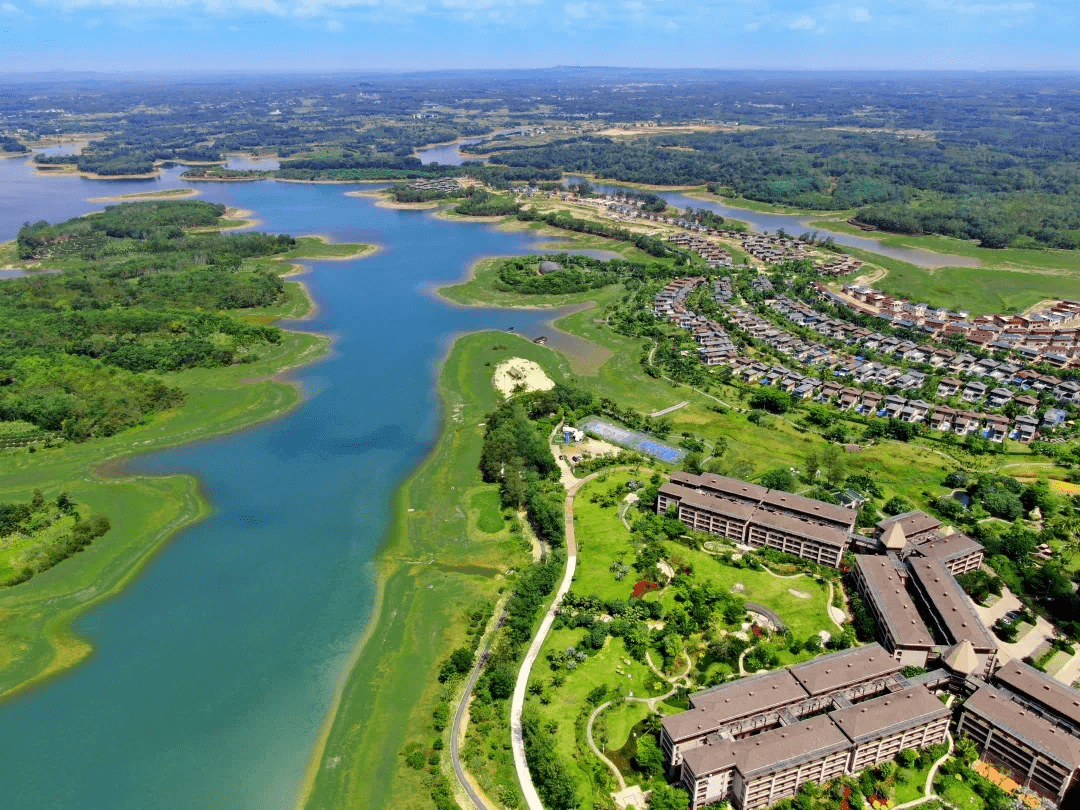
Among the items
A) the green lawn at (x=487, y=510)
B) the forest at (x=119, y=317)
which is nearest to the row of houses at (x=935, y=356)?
the green lawn at (x=487, y=510)

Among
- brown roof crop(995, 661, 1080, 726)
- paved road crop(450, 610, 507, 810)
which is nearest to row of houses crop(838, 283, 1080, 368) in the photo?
brown roof crop(995, 661, 1080, 726)

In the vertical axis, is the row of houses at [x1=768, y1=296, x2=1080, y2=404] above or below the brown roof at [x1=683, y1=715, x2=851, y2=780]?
above

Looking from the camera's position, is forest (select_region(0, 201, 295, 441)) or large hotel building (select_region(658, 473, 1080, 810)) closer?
large hotel building (select_region(658, 473, 1080, 810))

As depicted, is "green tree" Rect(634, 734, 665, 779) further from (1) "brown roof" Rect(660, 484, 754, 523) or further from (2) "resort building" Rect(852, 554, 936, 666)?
(1) "brown roof" Rect(660, 484, 754, 523)

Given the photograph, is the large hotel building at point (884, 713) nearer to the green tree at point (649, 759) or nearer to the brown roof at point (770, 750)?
the brown roof at point (770, 750)

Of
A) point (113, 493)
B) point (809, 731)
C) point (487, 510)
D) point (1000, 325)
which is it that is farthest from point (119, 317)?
point (1000, 325)

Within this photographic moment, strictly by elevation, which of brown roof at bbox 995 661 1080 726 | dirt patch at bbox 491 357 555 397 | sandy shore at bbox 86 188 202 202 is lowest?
dirt patch at bbox 491 357 555 397

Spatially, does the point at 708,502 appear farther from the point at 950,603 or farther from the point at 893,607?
the point at 950,603
